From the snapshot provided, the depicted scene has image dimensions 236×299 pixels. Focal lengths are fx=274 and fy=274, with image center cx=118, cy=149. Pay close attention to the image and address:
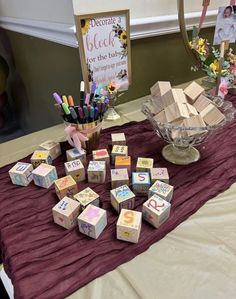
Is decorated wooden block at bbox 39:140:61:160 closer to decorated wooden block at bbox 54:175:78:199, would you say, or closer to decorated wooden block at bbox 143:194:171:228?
decorated wooden block at bbox 54:175:78:199

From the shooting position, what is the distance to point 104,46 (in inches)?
34.8

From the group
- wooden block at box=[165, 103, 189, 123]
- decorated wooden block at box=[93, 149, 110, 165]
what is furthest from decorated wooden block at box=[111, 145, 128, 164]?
wooden block at box=[165, 103, 189, 123]

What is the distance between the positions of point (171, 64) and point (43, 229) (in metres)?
0.92

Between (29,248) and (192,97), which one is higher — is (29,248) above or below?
below

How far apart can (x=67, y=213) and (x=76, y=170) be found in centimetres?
14

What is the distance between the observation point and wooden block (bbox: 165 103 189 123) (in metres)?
0.62

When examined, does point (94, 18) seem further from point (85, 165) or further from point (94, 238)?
point (94, 238)

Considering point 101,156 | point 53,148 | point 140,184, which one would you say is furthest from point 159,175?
point 53,148

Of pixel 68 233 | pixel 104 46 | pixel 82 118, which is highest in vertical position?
pixel 104 46

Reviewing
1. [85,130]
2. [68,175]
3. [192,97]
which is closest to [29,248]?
[68,175]

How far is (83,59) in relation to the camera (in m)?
0.85

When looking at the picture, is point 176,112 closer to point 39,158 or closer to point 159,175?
point 159,175

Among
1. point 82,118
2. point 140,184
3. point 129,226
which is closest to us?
point 129,226

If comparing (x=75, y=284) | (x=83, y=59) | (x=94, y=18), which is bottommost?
(x=75, y=284)
